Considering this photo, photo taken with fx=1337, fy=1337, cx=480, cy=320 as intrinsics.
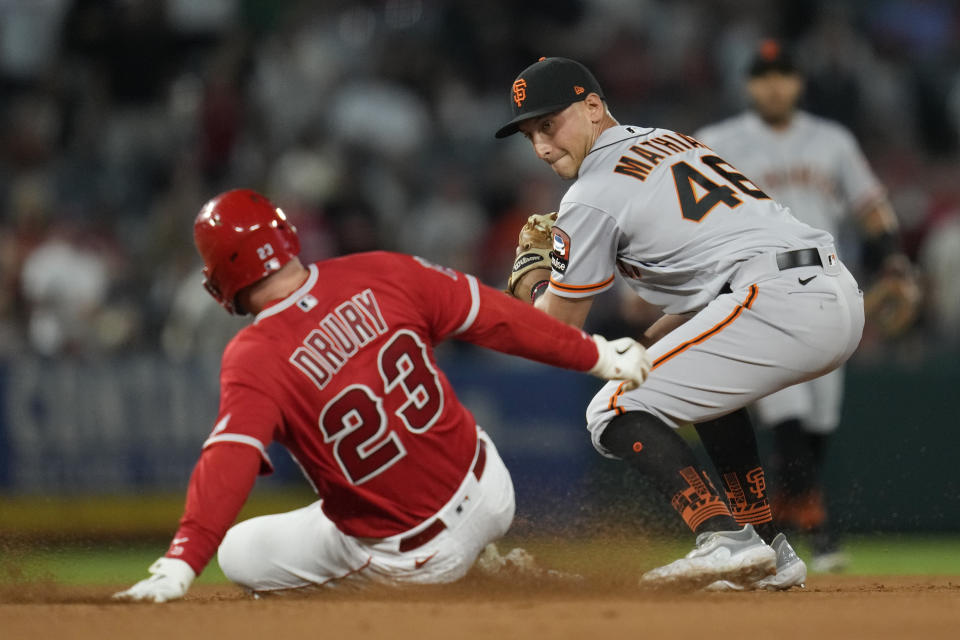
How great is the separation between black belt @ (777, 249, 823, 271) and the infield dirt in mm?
1296

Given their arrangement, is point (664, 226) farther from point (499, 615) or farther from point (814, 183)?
point (814, 183)

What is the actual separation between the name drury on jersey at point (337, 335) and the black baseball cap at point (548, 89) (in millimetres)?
1202

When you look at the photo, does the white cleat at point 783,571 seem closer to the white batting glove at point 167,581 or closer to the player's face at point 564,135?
the player's face at point 564,135

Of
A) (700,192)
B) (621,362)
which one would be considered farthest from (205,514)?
(700,192)

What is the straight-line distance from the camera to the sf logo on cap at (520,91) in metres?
5.58

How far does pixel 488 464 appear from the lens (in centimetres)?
520

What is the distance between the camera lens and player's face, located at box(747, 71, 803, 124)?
8.05m

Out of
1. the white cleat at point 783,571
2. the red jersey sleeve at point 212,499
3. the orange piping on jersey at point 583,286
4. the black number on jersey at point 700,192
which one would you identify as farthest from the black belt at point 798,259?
the red jersey sleeve at point 212,499

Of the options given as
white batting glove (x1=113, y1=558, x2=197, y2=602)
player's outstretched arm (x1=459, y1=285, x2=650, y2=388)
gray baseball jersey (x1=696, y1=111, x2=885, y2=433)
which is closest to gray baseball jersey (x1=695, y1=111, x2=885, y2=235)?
gray baseball jersey (x1=696, y1=111, x2=885, y2=433)

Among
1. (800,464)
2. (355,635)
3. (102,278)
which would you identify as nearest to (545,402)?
(800,464)

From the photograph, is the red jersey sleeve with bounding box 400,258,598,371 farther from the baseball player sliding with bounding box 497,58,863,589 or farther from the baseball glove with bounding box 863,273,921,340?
the baseball glove with bounding box 863,273,921,340

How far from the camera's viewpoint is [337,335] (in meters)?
4.76

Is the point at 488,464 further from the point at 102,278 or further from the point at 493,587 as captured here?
the point at 102,278

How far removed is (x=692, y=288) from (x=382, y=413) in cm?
148
